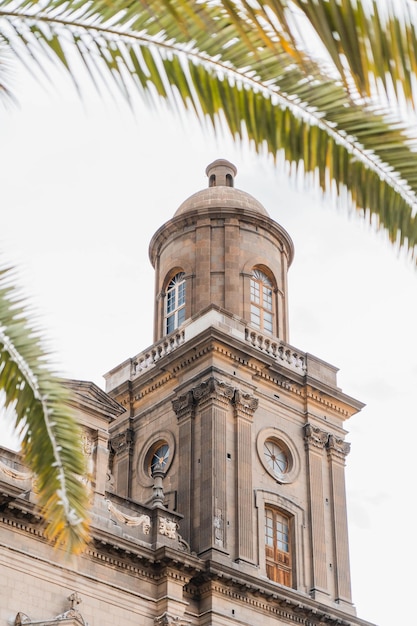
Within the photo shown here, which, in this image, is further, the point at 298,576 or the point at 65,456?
the point at 298,576

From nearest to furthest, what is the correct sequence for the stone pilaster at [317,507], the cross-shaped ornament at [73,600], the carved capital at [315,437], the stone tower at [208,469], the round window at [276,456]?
the cross-shaped ornament at [73,600] < the stone tower at [208,469] < the stone pilaster at [317,507] < the round window at [276,456] < the carved capital at [315,437]

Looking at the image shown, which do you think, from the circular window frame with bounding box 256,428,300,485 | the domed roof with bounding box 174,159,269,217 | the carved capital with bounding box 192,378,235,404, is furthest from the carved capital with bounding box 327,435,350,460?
the domed roof with bounding box 174,159,269,217

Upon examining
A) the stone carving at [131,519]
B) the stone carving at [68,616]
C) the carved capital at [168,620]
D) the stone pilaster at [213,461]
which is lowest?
the stone carving at [68,616]

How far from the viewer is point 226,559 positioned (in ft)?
96.4

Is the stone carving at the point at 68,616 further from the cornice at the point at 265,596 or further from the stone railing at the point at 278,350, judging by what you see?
the stone railing at the point at 278,350

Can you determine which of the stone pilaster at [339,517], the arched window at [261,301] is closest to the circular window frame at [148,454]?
the arched window at [261,301]

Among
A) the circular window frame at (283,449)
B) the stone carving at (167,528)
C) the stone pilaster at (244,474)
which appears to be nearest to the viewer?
the stone carving at (167,528)

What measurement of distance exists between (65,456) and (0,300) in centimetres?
139

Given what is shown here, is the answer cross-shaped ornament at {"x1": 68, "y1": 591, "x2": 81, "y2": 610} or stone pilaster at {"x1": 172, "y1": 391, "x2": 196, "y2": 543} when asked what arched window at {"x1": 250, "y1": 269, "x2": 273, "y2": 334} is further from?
cross-shaped ornament at {"x1": 68, "y1": 591, "x2": 81, "y2": 610}

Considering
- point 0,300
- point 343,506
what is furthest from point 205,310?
point 0,300

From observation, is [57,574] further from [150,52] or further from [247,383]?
[150,52]

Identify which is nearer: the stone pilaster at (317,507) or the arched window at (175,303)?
the stone pilaster at (317,507)

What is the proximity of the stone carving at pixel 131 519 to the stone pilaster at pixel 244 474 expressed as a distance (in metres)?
2.76

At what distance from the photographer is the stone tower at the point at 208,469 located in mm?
26594
